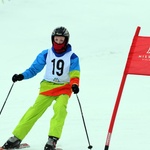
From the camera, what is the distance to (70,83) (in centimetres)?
647

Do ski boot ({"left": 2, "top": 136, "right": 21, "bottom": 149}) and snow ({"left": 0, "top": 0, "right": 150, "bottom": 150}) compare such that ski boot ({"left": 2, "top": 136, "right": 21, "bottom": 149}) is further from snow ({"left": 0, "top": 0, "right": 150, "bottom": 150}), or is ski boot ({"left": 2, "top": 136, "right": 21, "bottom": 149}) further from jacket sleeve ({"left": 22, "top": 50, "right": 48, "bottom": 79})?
jacket sleeve ({"left": 22, "top": 50, "right": 48, "bottom": 79})

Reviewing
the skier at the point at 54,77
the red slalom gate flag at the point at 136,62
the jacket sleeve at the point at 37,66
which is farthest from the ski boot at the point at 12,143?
the red slalom gate flag at the point at 136,62

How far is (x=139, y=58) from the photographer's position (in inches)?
234

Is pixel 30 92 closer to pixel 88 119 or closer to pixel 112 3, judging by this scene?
pixel 88 119

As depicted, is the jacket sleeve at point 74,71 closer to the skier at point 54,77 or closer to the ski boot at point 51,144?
the skier at point 54,77

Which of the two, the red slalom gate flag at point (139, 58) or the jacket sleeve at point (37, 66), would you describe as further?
the jacket sleeve at point (37, 66)

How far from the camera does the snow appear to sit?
25.2ft

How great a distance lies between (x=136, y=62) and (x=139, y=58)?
6 centimetres

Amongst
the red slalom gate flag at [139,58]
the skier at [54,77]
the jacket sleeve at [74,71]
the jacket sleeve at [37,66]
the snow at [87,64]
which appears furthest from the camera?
the snow at [87,64]

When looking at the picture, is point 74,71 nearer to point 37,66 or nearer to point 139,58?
point 37,66

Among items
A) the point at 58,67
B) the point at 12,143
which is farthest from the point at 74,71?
the point at 12,143

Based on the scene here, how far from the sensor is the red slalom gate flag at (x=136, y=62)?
5.90 metres

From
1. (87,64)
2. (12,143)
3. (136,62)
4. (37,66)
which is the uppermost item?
(136,62)

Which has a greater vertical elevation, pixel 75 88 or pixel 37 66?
pixel 37 66
